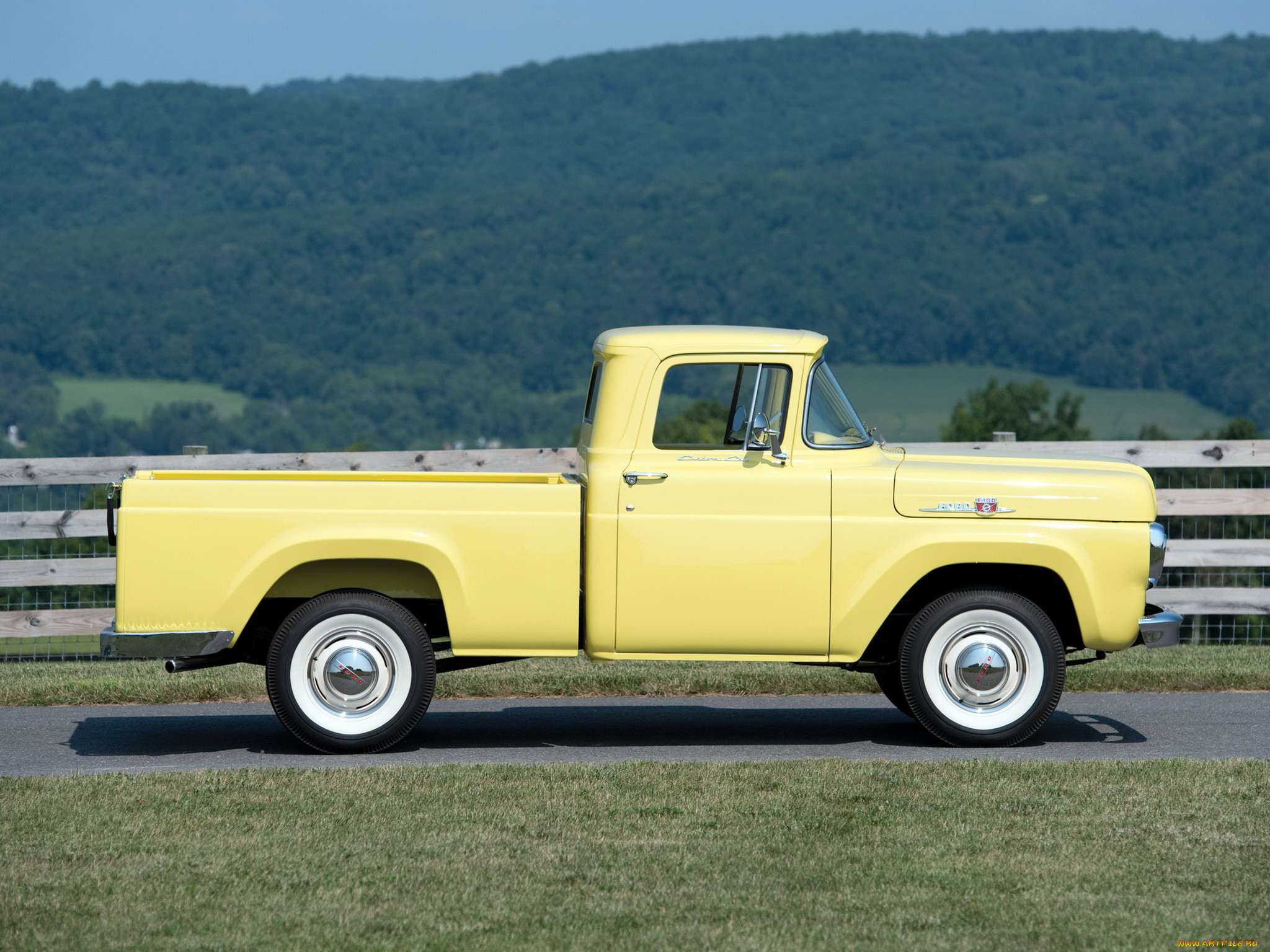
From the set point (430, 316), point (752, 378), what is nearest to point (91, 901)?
point (752, 378)

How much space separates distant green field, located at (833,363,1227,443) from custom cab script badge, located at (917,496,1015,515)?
93344 millimetres

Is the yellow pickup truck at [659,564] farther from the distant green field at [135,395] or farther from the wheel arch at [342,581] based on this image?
the distant green field at [135,395]

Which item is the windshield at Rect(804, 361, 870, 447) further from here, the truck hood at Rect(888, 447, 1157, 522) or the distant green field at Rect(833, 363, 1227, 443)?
the distant green field at Rect(833, 363, 1227, 443)

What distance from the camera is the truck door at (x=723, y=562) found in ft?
22.6

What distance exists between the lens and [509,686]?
8.94m

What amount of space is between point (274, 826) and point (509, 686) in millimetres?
3477

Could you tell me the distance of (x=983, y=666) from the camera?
7043 millimetres

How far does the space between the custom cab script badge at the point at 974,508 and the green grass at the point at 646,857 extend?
1.25m

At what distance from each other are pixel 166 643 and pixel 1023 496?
14.0 feet

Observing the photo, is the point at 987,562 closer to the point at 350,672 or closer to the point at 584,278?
the point at 350,672

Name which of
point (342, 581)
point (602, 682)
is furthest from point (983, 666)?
point (342, 581)

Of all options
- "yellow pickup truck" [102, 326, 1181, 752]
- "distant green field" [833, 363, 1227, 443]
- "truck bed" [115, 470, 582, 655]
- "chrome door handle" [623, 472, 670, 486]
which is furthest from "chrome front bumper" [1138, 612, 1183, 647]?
"distant green field" [833, 363, 1227, 443]

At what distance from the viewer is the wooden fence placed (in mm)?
10164

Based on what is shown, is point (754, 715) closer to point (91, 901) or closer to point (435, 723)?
point (435, 723)
